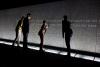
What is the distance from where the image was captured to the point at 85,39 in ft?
34.2

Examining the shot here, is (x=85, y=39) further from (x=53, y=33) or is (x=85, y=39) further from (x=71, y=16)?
(x=53, y=33)

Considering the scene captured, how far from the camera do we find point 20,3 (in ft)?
48.1

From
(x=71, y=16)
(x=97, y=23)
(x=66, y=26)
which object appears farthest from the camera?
(x=71, y=16)

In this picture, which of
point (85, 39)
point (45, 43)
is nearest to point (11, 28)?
point (45, 43)

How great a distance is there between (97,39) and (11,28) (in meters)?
10.7

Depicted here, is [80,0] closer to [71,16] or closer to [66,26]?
[71,16]

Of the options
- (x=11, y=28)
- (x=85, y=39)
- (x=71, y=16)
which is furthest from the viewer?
(x=11, y=28)

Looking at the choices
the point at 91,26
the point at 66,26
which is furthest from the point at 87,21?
the point at 66,26

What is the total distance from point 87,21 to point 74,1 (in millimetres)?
1701

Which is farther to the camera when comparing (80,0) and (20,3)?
(20,3)

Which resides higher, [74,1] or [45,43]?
[74,1]

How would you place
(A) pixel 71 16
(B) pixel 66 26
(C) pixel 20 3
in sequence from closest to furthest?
(B) pixel 66 26 → (A) pixel 71 16 → (C) pixel 20 3

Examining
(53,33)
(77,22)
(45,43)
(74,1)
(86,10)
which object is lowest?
(45,43)

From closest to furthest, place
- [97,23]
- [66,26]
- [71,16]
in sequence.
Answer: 1. [66,26]
2. [97,23]
3. [71,16]
